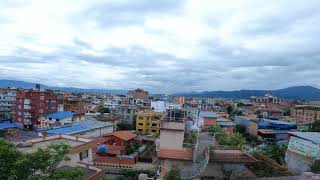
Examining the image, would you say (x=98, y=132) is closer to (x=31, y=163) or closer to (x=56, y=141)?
(x=56, y=141)

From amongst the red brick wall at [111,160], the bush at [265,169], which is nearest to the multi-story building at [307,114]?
the red brick wall at [111,160]

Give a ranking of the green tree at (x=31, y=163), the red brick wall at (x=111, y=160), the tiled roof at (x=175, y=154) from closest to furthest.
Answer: the green tree at (x=31, y=163)
the tiled roof at (x=175, y=154)
the red brick wall at (x=111, y=160)

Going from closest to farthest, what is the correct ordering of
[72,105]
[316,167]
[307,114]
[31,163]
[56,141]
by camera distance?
[31,163], [316,167], [56,141], [72,105], [307,114]

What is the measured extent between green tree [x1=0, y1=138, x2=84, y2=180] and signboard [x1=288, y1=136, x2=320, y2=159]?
727 inches

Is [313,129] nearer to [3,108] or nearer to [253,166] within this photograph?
[253,166]

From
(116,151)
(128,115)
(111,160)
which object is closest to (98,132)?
(116,151)

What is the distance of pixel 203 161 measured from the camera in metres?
13.9

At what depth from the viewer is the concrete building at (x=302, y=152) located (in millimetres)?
22719

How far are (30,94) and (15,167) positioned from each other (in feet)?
177

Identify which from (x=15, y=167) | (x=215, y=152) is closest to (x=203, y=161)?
(x=215, y=152)

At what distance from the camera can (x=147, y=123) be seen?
192ft

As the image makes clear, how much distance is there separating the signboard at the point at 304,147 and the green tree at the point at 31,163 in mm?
18459

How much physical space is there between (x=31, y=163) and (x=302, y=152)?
810 inches

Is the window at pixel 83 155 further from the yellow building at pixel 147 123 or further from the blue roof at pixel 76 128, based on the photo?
the yellow building at pixel 147 123
